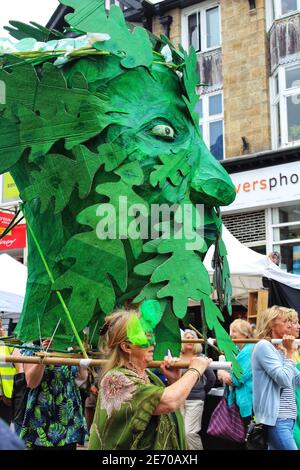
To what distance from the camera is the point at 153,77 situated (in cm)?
296

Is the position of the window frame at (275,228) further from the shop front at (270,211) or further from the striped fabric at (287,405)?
the striped fabric at (287,405)

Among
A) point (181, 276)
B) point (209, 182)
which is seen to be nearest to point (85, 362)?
point (181, 276)

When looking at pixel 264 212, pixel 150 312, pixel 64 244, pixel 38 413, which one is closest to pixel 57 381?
pixel 38 413

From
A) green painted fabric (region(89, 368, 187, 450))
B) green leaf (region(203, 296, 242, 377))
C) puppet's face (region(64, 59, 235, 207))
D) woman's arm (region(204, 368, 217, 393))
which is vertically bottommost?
woman's arm (region(204, 368, 217, 393))

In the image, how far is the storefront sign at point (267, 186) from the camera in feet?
40.0

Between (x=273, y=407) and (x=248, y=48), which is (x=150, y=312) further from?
(x=248, y=48)

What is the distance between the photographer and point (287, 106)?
12586 mm

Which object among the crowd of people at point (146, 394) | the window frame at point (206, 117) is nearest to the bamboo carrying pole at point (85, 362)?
the crowd of people at point (146, 394)

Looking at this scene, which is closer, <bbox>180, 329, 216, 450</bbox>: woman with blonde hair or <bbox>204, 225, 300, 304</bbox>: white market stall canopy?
<bbox>180, 329, 216, 450</bbox>: woman with blonde hair

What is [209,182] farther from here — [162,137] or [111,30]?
[111,30]

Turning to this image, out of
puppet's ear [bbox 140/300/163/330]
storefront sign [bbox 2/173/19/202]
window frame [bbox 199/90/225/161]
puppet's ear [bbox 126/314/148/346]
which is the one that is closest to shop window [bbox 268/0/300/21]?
window frame [bbox 199/90/225/161]

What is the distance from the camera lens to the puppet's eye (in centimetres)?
289

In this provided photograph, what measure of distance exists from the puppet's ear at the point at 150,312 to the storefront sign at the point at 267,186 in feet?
32.9

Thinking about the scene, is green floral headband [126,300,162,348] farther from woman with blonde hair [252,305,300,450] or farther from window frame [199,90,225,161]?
window frame [199,90,225,161]
